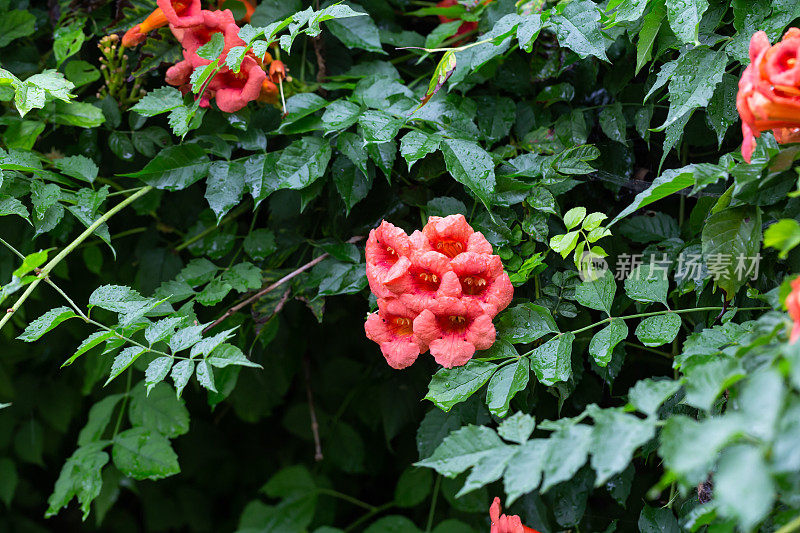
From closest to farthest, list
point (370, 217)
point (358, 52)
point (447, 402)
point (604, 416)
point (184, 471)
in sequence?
point (604, 416)
point (447, 402)
point (370, 217)
point (358, 52)
point (184, 471)

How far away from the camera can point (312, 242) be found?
121 centimetres

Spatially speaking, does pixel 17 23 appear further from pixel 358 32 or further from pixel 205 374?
pixel 205 374

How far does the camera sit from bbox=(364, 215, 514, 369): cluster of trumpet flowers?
875 millimetres

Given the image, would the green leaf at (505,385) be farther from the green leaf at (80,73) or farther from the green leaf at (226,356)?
the green leaf at (80,73)

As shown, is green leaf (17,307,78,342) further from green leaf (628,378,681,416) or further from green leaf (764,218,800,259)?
green leaf (764,218,800,259)

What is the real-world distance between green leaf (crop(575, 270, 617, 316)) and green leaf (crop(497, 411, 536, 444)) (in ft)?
1.00

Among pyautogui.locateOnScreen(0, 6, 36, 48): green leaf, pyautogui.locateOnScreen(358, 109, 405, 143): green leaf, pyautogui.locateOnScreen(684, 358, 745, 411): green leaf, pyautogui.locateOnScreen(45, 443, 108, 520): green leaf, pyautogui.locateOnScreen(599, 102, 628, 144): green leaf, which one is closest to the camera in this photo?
pyautogui.locateOnScreen(684, 358, 745, 411): green leaf

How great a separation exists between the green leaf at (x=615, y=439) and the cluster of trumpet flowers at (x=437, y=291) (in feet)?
1.03

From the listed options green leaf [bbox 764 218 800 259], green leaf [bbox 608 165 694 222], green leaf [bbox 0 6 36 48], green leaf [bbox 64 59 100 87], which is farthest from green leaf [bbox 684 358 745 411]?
green leaf [bbox 0 6 36 48]

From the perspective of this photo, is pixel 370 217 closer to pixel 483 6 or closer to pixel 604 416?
pixel 483 6

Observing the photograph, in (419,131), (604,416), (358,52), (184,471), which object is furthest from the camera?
(184,471)

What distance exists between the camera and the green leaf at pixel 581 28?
Answer: 98 centimetres

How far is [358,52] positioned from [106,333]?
0.81m

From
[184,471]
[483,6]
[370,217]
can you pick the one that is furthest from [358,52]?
[184,471]
